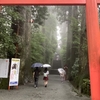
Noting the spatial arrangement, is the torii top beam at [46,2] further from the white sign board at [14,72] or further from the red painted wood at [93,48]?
the white sign board at [14,72]

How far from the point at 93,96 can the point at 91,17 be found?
9.37 feet

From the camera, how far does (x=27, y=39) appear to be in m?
14.0

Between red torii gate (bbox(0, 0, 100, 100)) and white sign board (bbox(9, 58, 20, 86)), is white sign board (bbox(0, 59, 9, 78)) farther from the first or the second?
red torii gate (bbox(0, 0, 100, 100))

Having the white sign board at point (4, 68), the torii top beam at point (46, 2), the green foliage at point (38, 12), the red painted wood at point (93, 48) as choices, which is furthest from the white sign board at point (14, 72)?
the green foliage at point (38, 12)

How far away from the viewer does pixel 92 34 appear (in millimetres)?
6297

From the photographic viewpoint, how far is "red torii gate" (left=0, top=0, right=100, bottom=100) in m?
6.04

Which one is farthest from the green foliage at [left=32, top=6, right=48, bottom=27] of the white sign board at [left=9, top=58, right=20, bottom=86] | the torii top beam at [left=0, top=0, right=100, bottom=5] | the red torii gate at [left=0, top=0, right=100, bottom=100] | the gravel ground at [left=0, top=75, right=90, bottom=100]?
the red torii gate at [left=0, top=0, right=100, bottom=100]

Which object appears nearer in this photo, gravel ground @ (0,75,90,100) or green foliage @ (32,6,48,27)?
gravel ground @ (0,75,90,100)

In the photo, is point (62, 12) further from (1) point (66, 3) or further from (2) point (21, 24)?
(1) point (66, 3)

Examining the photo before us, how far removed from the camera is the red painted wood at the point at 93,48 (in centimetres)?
603

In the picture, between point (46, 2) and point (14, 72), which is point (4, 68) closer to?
point (14, 72)

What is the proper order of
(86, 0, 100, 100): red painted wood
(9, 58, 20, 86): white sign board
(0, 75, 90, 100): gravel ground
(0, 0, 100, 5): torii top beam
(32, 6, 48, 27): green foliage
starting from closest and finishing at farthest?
(86, 0, 100, 100): red painted wood → (0, 0, 100, 5): torii top beam → (0, 75, 90, 100): gravel ground → (9, 58, 20, 86): white sign board → (32, 6, 48, 27): green foliage

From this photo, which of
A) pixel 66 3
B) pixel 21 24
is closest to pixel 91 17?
pixel 66 3

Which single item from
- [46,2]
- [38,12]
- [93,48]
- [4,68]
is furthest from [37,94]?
[38,12]
